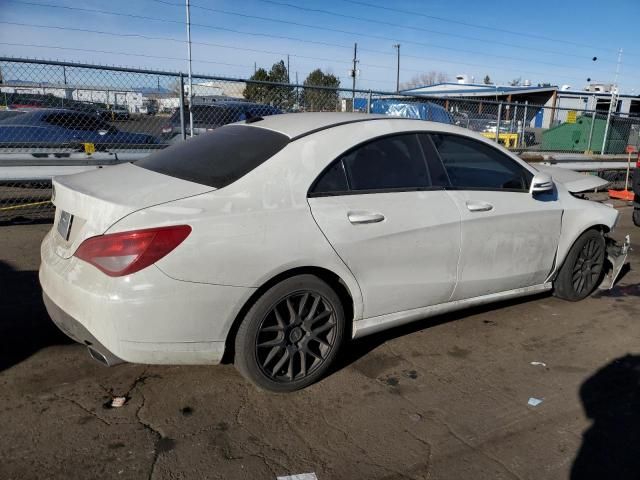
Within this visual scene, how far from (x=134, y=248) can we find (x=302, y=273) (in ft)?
3.08

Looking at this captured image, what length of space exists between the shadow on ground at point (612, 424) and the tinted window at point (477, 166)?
1.49 metres

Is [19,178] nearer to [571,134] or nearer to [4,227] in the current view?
[4,227]

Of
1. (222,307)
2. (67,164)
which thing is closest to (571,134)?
(67,164)

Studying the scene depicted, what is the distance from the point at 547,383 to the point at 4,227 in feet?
21.0

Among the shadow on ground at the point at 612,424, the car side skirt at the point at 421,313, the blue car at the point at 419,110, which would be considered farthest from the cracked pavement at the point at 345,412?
the blue car at the point at 419,110

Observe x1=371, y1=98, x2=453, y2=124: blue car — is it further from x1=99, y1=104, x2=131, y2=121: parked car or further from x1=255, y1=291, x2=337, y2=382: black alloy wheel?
x1=255, y1=291, x2=337, y2=382: black alloy wheel

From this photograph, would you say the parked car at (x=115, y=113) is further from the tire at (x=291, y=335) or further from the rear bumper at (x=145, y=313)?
the tire at (x=291, y=335)

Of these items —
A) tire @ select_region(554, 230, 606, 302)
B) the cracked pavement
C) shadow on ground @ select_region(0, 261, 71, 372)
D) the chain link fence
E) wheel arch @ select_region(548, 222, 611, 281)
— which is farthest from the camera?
the chain link fence

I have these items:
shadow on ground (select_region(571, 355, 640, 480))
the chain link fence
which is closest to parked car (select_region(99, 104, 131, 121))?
the chain link fence

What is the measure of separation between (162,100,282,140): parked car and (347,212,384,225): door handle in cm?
540

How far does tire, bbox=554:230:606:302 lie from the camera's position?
4.57 meters

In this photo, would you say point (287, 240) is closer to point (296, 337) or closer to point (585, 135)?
point (296, 337)

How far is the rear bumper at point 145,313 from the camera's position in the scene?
2607 millimetres

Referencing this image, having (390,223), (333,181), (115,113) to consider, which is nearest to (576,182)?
(390,223)
